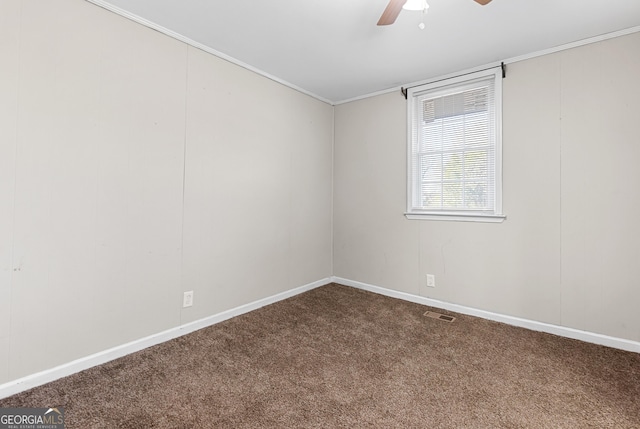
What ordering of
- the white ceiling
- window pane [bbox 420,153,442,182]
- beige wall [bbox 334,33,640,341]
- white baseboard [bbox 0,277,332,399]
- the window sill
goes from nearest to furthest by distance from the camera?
white baseboard [bbox 0,277,332,399] → the white ceiling → beige wall [bbox 334,33,640,341] → the window sill → window pane [bbox 420,153,442,182]

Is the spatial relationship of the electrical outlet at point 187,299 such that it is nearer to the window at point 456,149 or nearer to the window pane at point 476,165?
the window at point 456,149

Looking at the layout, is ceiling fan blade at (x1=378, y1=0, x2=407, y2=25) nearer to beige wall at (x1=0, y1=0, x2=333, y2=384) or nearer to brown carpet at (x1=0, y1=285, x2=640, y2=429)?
beige wall at (x1=0, y1=0, x2=333, y2=384)

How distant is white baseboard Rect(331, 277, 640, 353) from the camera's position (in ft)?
7.47

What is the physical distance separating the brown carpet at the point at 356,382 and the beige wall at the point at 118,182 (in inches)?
13.8

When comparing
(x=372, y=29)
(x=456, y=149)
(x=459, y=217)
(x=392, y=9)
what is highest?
(x=372, y=29)

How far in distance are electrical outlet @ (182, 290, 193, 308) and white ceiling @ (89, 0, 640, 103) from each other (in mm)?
2093

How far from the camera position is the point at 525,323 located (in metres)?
2.65

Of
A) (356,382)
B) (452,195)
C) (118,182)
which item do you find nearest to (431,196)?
(452,195)

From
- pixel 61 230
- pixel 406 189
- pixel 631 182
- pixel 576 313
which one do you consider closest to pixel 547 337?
pixel 576 313

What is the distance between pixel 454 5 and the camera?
2.00 m

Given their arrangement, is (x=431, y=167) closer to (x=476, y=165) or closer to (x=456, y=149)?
(x=456, y=149)

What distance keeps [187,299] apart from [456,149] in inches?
114

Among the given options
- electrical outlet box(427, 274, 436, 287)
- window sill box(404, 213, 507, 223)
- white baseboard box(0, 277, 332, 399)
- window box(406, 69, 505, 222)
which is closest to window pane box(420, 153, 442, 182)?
window box(406, 69, 505, 222)

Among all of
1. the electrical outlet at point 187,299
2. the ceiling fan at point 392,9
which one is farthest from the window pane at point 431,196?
the electrical outlet at point 187,299
